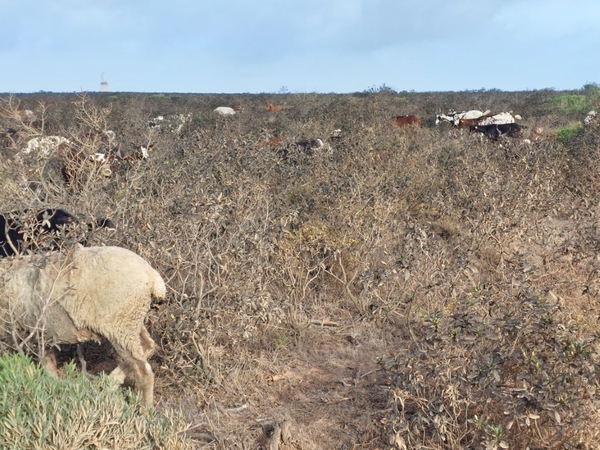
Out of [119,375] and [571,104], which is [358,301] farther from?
[571,104]

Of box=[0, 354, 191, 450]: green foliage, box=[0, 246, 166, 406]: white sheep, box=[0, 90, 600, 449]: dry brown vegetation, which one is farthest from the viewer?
box=[0, 246, 166, 406]: white sheep

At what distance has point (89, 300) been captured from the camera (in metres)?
4.03

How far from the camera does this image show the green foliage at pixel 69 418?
281 centimetres

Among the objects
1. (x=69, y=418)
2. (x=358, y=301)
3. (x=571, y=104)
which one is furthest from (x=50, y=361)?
(x=571, y=104)

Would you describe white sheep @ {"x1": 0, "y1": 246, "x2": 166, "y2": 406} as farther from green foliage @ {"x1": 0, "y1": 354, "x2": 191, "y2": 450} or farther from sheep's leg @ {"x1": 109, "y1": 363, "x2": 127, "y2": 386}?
green foliage @ {"x1": 0, "y1": 354, "x2": 191, "y2": 450}

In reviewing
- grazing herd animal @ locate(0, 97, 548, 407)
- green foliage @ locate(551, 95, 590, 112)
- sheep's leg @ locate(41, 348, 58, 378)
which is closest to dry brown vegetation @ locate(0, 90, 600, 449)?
grazing herd animal @ locate(0, 97, 548, 407)

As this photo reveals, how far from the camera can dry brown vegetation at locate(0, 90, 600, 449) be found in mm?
3564

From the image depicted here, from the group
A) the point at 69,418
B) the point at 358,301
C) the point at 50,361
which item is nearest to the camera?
the point at 69,418

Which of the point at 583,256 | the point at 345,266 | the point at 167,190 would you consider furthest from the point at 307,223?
the point at 583,256

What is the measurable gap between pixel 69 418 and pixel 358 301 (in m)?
3.39

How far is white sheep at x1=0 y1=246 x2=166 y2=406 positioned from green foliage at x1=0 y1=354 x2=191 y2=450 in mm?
619

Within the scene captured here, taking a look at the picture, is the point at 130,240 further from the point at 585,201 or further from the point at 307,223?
the point at 585,201

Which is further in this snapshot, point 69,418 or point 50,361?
point 50,361

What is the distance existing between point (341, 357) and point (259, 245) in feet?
3.88
